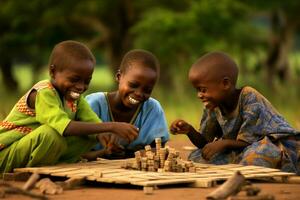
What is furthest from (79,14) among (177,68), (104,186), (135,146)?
(104,186)

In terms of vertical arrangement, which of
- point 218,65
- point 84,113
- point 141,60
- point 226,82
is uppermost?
point 141,60

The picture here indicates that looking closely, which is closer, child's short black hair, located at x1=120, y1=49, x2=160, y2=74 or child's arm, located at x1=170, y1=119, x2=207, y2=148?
child's arm, located at x1=170, y1=119, x2=207, y2=148

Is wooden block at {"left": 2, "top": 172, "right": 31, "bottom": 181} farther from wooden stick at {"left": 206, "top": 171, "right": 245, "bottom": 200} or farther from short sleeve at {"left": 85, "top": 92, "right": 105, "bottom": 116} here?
wooden stick at {"left": 206, "top": 171, "right": 245, "bottom": 200}

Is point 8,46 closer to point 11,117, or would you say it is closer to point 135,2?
point 135,2

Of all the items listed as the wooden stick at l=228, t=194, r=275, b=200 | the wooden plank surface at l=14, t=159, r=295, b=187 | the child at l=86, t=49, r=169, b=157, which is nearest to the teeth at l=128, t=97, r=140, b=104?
the child at l=86, t=49, r=169, b=157

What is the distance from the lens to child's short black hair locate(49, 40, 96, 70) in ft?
23.7

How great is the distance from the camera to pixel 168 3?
22188 mm

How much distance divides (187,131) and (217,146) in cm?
27

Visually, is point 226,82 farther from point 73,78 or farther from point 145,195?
point 145,195

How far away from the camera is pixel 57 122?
22.6ft

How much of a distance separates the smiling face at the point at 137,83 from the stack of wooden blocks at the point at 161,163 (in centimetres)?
85

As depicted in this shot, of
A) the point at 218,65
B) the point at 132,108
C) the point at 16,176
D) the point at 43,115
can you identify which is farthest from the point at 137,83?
the point at 16,176

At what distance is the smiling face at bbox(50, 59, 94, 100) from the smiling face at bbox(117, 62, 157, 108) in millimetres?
614

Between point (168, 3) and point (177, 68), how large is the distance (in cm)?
263
